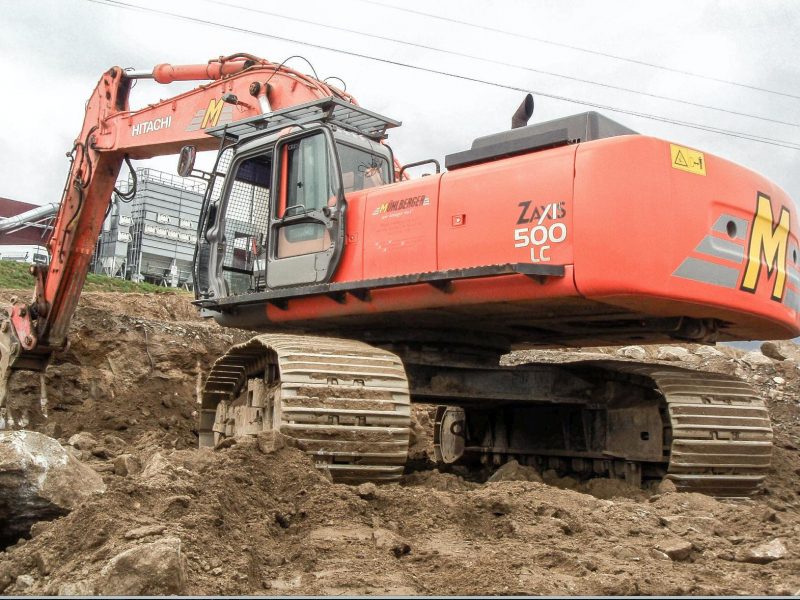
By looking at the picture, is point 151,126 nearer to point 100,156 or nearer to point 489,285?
point 100,156

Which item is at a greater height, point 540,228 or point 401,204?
point 401,204

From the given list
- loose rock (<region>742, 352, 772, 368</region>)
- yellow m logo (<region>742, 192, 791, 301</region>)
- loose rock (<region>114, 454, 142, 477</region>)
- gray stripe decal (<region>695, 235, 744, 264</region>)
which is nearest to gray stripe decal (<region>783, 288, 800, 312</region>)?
yellow m logo (<region>742, 192, 791, 301</region>)

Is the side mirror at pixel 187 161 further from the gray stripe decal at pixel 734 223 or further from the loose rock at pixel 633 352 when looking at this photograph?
the loose rock at pixel 633 352

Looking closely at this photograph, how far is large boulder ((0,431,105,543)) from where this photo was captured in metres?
4.41

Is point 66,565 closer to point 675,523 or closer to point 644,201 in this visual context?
point 675,523

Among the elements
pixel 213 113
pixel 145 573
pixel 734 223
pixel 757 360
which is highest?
pixel 213 113

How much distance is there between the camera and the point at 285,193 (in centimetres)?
688

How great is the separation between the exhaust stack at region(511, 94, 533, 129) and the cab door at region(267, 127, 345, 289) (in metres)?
1.31

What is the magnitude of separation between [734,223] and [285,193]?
3.23 meters

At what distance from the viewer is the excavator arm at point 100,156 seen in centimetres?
895

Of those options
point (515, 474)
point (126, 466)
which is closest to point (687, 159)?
point (515, 474)

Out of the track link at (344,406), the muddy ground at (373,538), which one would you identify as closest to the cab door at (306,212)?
the track link at (344,406)

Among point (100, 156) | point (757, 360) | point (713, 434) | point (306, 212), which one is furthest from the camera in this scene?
point (757, 360)

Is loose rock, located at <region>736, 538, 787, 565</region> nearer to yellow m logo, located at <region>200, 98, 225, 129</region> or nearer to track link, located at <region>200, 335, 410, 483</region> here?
track link, located at <region>200, 335, 410, 483</region>
